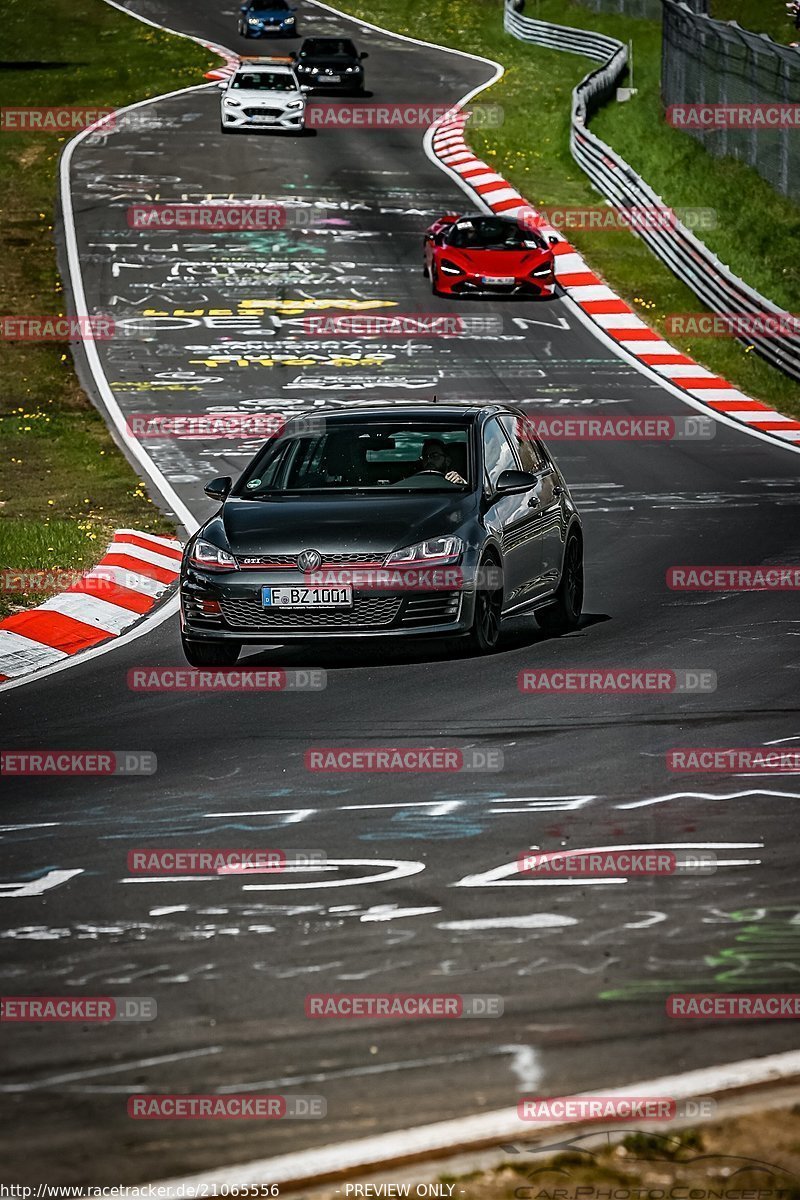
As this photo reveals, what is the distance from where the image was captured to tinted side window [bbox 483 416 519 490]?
44.1 feet

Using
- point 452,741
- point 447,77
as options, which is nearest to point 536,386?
point 452,741

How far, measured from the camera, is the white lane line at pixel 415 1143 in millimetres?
4973

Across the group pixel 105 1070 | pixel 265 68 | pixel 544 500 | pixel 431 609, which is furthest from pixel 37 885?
pixel 265 68

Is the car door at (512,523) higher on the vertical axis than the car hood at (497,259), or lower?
higher

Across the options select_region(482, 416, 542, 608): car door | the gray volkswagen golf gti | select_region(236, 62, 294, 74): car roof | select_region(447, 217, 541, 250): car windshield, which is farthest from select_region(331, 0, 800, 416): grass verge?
the gray volkswagen golf gti

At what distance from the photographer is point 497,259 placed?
32.6 m

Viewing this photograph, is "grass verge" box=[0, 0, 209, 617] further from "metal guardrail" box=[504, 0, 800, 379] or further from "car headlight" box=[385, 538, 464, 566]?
"metal guardrail" box=[504, 0, 800, 379]

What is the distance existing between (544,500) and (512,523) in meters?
0.73

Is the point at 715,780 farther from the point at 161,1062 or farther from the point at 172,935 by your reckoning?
the point at 161,1062

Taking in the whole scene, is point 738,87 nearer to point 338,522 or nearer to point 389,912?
point 338,522

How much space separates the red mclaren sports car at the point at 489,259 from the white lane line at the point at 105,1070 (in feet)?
89.6

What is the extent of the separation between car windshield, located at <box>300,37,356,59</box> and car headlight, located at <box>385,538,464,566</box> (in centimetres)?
4244

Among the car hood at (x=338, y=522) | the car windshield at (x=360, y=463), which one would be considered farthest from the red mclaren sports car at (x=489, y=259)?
the car hood at (x=338, y=522)

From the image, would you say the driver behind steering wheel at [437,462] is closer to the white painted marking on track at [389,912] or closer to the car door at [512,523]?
the car door at [512,523]
